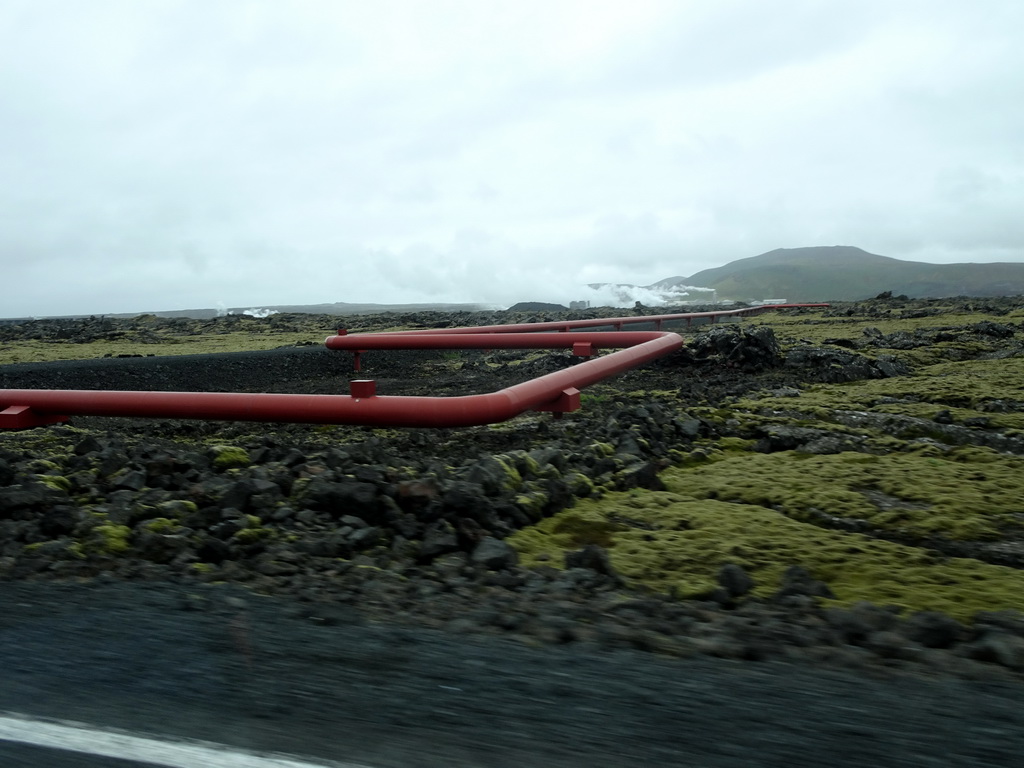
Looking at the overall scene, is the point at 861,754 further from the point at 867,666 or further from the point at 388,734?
the point at 388,734

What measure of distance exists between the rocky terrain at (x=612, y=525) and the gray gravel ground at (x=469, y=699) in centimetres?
13

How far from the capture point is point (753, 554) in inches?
120

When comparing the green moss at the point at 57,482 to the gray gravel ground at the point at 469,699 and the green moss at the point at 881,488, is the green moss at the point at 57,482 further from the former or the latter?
the green moss at the point at 881,488

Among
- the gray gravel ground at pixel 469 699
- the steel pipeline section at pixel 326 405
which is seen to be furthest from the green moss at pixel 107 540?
the steel pipeline section at pixel 326 405

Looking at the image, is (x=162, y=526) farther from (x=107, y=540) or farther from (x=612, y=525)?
(x=612, y=525)

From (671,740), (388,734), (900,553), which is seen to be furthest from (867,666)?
(388,734)

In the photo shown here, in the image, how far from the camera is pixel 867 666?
2.10 meters

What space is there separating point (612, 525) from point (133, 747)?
217cm

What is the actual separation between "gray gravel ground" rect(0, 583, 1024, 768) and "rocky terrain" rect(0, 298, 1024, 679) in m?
0.13

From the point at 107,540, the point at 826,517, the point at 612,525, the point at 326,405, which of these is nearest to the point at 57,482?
the point at 107,540

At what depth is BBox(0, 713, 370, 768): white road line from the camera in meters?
1.72

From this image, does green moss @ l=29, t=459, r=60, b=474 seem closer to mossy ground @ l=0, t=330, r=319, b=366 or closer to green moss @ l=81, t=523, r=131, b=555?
green moss @ l=81, t=523, r=131, b=555

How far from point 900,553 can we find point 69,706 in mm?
2848

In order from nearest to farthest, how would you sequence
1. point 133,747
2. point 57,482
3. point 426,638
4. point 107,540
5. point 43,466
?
point 133,747
point 426,638
point 107,540
point 57,482
point 43,466
